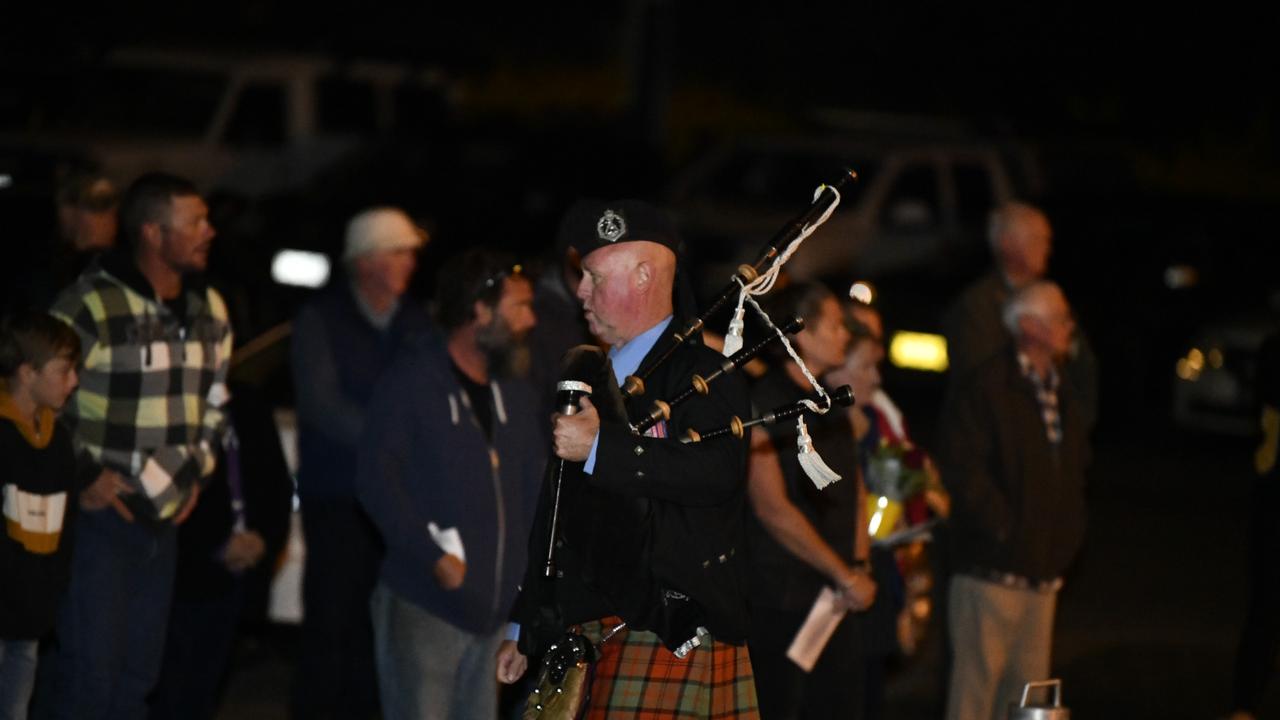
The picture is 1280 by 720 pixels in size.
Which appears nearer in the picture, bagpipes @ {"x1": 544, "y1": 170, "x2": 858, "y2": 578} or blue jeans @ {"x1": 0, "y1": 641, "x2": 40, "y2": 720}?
bagpipes @ {"x1": 544, "y1": 170, "x2": 858, "y2": 578}

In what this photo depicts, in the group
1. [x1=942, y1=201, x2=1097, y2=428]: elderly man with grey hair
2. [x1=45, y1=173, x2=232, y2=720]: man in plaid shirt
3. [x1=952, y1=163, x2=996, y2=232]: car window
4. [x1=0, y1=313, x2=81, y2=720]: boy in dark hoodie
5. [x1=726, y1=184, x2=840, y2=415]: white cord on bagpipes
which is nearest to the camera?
[x1=726, y1=184, x2=840, y2=415]: white cord on bagpipes

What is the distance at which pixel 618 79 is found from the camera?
137 feet

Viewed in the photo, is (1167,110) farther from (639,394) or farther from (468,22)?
(639,394)

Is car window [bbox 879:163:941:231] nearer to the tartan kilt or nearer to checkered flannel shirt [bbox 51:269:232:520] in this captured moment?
checkered flannel shirt [bbox 51:269:232:520]

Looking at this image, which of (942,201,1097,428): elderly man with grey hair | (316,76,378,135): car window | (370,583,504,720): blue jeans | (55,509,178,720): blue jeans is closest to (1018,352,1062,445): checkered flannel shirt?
(942,201,1097,428): elderly man with grey hair

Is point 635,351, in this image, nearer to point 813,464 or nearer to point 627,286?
point 627,286

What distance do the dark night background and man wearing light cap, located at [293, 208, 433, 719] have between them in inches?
36.8

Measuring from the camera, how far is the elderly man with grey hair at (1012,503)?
7594 millimetres

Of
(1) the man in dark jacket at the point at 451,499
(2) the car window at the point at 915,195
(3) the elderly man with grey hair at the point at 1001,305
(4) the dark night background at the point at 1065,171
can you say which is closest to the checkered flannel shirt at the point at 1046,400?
(3) the elderly man with grey hair at the point at 1001,305

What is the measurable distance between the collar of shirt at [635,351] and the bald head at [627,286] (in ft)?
0.05

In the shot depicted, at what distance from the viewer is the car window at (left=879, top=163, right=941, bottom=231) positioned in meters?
18.0

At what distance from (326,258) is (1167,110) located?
52.6ft

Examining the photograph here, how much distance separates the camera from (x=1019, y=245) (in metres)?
8.74

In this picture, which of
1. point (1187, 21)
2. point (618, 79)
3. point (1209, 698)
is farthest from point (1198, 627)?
point (618, 79)
